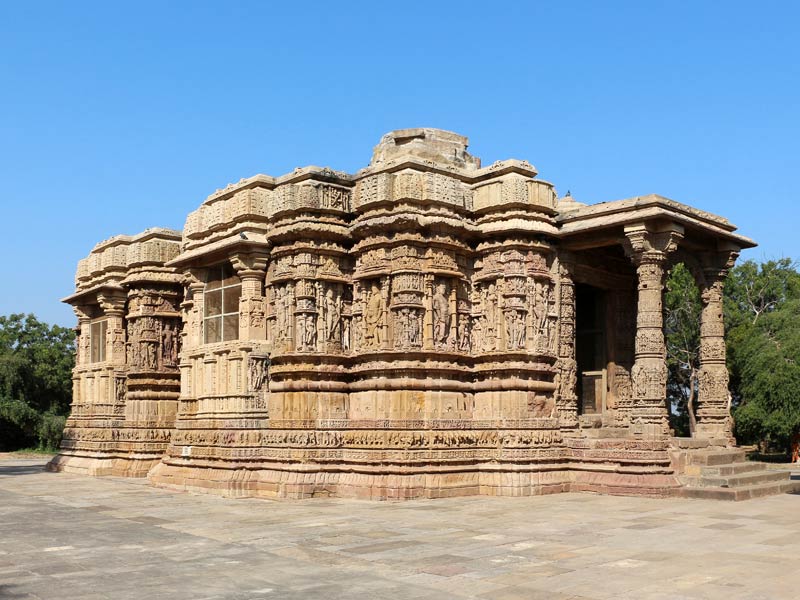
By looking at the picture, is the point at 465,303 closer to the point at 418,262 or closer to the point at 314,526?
the point at 418,262

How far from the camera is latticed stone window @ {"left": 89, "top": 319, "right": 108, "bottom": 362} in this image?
2558 cm

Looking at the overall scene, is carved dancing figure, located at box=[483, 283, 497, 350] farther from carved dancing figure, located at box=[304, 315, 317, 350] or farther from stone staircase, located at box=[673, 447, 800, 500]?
stone staircase, located at box=[673, 447, 800, 500]

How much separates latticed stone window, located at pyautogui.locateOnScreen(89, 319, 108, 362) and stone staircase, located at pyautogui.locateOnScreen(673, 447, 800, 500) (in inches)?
672

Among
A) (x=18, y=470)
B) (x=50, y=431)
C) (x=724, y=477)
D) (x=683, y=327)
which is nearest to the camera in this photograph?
(x=724, y=477)

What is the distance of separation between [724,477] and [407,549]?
8.06 metres

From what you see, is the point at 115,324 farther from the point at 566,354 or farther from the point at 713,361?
the point at 713,361

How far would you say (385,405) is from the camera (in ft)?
52.5

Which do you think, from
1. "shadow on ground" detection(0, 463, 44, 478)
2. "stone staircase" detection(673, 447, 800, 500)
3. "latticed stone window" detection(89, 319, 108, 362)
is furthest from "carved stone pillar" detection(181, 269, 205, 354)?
"stone staircase" detection(673, 447, 800, 500)

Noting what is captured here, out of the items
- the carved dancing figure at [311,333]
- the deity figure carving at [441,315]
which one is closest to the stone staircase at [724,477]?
the deity figure carving at [441,315]

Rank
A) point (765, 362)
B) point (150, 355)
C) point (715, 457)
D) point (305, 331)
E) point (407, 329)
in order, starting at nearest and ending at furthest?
point (407, 329) → point (715, 457) → point (305, 331) → point (150, 355) → point (765, 362)

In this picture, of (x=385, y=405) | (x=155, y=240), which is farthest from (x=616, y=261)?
(x=155, y=240)

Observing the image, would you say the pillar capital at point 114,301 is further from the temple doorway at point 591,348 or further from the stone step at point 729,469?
the stone step at point 729,469

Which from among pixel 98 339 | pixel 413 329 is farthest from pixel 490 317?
pixel 98 339

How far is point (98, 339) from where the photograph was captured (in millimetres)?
26000
